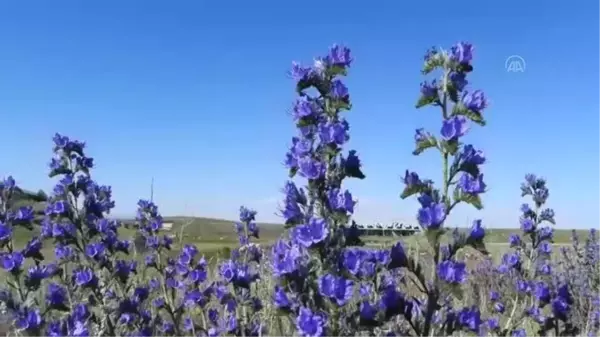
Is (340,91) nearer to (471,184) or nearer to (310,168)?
(310,168)

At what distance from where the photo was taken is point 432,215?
2949mm

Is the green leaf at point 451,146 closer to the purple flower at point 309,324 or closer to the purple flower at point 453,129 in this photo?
the purple flower at point 453,129

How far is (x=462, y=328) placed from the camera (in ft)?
9.91

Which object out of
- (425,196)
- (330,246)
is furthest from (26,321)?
(425,196)

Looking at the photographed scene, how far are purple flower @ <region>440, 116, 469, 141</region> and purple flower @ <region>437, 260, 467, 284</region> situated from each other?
1.78 ft

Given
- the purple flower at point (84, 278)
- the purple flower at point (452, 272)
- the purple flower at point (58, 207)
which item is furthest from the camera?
the purple flower at point (58, 207)

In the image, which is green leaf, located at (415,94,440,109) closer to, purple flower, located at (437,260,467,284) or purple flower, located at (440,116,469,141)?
purple flower, located at (440,116,469,141)

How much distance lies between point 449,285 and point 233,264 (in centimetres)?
184

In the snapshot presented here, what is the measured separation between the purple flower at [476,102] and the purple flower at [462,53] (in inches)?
6.4

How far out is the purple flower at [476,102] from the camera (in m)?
3.15

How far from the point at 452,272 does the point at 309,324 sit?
666mm

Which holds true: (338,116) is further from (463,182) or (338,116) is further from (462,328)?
(462,328)

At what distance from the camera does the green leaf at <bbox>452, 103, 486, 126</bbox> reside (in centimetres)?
314

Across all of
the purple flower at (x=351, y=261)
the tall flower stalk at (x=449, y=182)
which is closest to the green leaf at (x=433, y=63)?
the tall flower stalk at (x=449, y=182)
